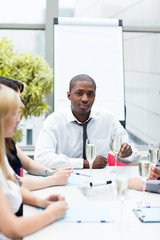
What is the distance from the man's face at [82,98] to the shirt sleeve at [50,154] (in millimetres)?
229

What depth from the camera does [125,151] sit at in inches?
99.2

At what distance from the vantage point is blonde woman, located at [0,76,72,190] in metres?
1.88

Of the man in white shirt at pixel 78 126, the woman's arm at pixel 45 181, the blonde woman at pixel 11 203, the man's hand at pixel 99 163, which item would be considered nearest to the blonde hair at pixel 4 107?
the blonde woman at pixel 11 203

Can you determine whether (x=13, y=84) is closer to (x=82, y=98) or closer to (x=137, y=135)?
(x=82, y=98)

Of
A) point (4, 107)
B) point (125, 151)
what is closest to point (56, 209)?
point (4, 107)

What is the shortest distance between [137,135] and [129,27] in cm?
146

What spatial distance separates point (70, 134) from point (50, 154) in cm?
40

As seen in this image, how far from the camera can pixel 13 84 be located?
7.24 ft

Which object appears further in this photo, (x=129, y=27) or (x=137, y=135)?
(x=137, y=135)

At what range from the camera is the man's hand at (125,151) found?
2509 millimetres

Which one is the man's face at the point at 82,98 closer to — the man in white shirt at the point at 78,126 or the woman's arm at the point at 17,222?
the man in white shirt at the point at 78,126

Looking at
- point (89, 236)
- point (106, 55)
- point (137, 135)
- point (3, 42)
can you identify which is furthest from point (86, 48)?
point (89, 236)

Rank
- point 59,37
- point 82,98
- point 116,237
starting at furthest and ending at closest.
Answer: point 59,37
point 82,98
point 116,237

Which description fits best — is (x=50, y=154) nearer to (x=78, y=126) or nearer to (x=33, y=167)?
(x=33, y=167)
